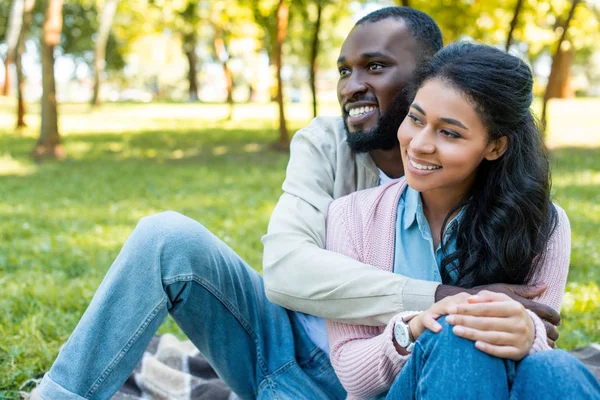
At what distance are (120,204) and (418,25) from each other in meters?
5.92

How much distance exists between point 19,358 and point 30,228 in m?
3.52

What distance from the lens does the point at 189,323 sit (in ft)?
8.67

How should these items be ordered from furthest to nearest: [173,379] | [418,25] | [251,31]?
1. [251,31]
2. [173,379]
3. [418,25]

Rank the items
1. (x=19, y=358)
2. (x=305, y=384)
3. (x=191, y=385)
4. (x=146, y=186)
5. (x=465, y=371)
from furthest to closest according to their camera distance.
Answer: (x=146, y=186) < (x=19, y=358) < (x=191, y=385) < (x=305, y=384) < (x=465, y=371)

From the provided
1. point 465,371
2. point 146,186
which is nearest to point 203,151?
point 146,186

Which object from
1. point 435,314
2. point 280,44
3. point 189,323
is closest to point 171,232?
point 189,323

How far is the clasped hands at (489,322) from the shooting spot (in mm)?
1890

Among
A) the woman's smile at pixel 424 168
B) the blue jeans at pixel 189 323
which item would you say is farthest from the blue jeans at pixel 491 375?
the blue jeans at pixel 189 323

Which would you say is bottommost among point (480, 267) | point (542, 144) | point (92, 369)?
point (92, 369)

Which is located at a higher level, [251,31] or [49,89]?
[251,31]

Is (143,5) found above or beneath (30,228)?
above

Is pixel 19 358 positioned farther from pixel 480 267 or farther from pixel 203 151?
pixel 203 151

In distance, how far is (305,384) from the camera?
267 cm

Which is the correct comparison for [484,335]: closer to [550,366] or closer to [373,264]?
[550,366]
